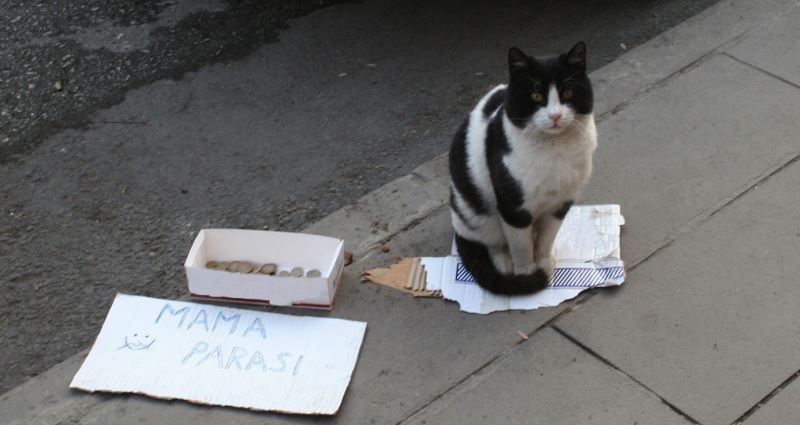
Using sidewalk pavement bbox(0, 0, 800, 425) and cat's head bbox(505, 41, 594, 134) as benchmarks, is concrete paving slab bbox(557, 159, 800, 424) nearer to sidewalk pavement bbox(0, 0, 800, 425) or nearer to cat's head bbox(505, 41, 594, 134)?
sidewalk pavement bbox(0, 0, 800, 425)

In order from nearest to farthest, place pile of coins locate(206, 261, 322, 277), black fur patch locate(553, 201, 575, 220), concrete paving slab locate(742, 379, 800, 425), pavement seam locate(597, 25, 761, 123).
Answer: concrete paving slab locate(742, 379, 800, 425) → black fur patch locate(553, 201, 575, 220) → pile of coins locate(206, 261, 322, 277) → pavement seam locate(597, 25, 761, 123)

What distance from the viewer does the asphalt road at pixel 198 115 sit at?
10.8 feet

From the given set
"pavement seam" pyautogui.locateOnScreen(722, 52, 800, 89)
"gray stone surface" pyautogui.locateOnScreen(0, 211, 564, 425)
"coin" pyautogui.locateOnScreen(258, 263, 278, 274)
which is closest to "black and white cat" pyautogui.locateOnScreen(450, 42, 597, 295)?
"gray stone surface" pyautogui.locateOnScreen(0, 211, 564, 425)

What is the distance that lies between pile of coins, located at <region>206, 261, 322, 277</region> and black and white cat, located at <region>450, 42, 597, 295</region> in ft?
1.79

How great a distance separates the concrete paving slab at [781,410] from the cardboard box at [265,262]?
53.7 inches

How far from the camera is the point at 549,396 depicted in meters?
2.66

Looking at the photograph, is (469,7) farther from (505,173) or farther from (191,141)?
(505,173)

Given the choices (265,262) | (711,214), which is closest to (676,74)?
(711,214)

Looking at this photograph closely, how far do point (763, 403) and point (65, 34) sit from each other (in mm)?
3733

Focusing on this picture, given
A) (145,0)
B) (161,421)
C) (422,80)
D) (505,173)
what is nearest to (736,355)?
(505,173)

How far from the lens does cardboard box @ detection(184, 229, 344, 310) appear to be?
2955 mm

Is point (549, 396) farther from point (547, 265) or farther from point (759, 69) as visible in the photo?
point (759, 69)

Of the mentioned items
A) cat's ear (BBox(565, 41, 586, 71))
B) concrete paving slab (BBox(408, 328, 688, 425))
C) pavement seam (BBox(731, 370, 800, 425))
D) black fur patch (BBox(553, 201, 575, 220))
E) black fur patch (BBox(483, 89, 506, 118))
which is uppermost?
cat's ear (BBox(565, 41, 586, 71))

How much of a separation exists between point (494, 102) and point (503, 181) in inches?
12.7
